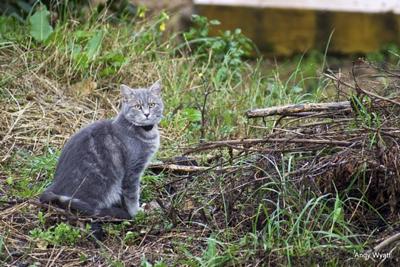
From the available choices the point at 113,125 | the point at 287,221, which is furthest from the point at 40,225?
the point at 287,221

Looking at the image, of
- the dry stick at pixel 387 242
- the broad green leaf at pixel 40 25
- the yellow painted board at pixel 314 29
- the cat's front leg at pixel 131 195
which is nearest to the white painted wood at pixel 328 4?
the yellow painted board at pixel 314 29

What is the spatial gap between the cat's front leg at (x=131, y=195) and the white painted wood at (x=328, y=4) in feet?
15.3

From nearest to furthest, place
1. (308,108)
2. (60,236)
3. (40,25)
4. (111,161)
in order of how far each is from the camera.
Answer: (60,236) < (111,161) < (308,108) < (40,25)

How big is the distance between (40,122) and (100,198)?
57.4 inches

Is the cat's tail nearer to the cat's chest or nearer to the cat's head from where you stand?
the cat's chest

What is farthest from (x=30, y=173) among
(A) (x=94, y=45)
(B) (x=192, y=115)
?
(A) (x=94, y=45)

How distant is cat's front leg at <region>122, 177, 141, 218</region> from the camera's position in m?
4.90

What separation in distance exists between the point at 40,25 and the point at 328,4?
397 centimetres

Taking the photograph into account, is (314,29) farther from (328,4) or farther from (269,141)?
(269,141)

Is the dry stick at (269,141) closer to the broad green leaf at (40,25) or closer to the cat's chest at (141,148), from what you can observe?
the cat's chest at (141,148)

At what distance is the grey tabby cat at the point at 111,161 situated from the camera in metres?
4.66

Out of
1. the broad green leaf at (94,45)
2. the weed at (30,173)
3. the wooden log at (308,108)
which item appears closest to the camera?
the wooden log at (308,108)

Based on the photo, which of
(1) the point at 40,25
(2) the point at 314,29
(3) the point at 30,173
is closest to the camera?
(3) the point at 30,173

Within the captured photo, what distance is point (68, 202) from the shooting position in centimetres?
461
